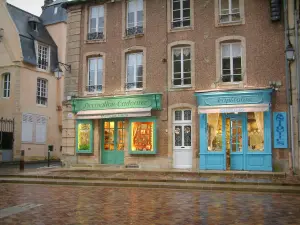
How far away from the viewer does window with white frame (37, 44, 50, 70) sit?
975 inches

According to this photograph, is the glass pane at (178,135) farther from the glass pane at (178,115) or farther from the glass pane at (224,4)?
the glass pane at (224,4)

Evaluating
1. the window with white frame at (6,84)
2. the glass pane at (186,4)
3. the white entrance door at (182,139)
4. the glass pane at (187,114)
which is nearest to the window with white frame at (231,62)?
the glass pane at (187,114)

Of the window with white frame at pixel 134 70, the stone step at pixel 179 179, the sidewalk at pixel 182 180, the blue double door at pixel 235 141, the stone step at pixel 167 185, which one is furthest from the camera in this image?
the window with white frame at pixel 134 70

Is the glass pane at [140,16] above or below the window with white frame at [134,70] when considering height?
above

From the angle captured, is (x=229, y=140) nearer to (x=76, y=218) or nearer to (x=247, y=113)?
(x=247, y=113)

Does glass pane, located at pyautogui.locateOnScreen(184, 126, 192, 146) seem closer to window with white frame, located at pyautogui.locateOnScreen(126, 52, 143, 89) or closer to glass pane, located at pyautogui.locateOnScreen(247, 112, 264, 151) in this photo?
glass pane, located at pyautogui.locateOnScreen(247, 112, 264, 151)

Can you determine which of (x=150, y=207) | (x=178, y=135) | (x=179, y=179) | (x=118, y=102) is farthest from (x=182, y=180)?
(x=118, y=102)

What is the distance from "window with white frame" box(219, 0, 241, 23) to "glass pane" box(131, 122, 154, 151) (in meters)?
5.48

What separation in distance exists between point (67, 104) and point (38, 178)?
545 cm

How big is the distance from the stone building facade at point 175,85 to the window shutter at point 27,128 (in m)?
6.64

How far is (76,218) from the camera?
617 cm

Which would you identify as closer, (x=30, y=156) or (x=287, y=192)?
(x=287, y=192)

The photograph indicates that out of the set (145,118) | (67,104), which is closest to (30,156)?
(67,104)

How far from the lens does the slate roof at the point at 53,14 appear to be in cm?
2662
